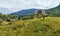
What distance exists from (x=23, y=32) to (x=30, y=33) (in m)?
1.76

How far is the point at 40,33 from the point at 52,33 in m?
2.67

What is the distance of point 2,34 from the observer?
39.9 m

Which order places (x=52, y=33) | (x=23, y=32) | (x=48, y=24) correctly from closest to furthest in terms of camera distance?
(x=52, y=33) → (x=23, y=32) → (x=48, y=24)

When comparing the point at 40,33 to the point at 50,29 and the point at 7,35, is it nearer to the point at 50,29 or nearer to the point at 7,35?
the point at 50,29

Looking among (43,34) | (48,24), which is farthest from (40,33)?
(48,24)

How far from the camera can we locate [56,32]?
3753 cm

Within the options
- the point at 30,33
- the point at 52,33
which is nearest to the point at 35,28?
the point at 30,33

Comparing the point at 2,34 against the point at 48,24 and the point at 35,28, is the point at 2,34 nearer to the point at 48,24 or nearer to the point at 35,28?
the point at 35,28

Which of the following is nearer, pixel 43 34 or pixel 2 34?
pixel 43 34

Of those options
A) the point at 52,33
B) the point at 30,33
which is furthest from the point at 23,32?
the point at 52,33

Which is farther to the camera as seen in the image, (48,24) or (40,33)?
(48,24)

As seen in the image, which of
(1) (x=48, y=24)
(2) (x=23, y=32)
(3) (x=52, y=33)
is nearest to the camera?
(3) (x=52, y=33)

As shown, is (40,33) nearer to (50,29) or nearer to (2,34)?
(50,29)

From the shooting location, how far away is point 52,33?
37.1 metres
